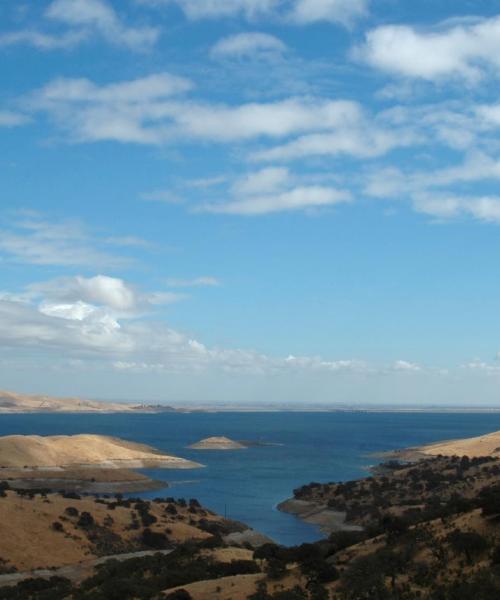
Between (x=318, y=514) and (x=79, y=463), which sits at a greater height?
(x=318, y=514)

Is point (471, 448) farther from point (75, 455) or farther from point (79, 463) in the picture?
point (75, 455)

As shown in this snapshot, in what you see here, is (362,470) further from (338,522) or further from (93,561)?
(93,561)

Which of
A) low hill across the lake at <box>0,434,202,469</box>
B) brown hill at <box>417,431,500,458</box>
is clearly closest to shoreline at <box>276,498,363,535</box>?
low hill across the lake at <box>0,434,202,469</box>

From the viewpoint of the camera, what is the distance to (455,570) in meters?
31.9

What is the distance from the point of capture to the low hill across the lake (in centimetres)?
15950

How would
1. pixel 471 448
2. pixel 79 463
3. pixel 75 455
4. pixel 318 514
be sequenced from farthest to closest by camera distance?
pixel 471 448 → pixel 75 455 → pixel 79 463 → pixel 318 514

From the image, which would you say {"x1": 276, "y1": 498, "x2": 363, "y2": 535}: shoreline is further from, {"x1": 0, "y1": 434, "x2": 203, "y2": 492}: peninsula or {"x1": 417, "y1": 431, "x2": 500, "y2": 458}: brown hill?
{"x1": 417, "y1": 431, "x2": 500, "y2": 458}: brown hill

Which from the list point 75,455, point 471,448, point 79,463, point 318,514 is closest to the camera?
point 318,514

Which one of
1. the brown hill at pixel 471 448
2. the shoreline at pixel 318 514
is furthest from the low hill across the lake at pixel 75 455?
the shoreline at pixel 318 514

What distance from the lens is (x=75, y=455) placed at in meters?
171

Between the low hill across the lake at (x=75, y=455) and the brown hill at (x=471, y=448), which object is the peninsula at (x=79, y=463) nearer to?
the low hill across the lake at (x=75, y=455)

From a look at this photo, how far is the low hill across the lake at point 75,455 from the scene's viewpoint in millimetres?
159500

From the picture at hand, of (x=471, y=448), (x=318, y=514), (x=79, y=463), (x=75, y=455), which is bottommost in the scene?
(x=79, y=463)

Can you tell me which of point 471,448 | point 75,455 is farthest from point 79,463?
point 471,448
